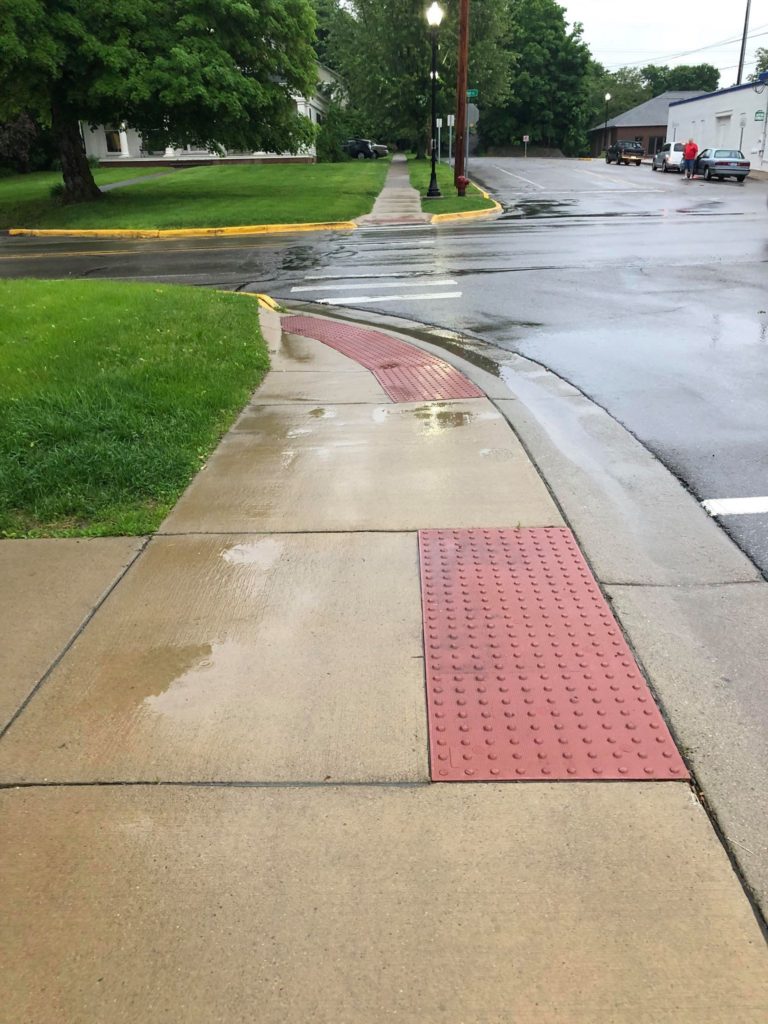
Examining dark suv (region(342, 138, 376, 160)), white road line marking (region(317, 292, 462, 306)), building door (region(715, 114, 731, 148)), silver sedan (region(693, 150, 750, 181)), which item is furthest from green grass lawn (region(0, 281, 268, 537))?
dark suv (region(342, 138, 376, 160))

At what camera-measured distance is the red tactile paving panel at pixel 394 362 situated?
7.14 m

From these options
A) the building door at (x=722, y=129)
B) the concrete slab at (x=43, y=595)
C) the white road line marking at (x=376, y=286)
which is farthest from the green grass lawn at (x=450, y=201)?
the building door at (x=722, y=129)

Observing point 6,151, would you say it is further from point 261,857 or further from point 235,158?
point 261,857

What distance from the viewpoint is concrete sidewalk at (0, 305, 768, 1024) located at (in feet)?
6.51

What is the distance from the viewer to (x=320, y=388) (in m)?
7.40

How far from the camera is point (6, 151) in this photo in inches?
1661

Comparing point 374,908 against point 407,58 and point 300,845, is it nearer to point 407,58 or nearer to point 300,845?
point 300,845

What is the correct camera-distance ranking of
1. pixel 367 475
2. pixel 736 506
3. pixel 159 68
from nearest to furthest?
pixel 736 506, pixel 367 475, pixel 159 68

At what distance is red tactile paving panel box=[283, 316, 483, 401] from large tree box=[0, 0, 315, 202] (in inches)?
643

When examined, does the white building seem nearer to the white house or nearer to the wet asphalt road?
the white house

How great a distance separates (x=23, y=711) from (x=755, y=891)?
252 cm

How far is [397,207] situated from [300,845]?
25271 millimetres

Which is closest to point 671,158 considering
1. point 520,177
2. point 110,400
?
point 520,177

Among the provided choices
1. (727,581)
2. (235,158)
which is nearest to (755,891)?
(727,581)
